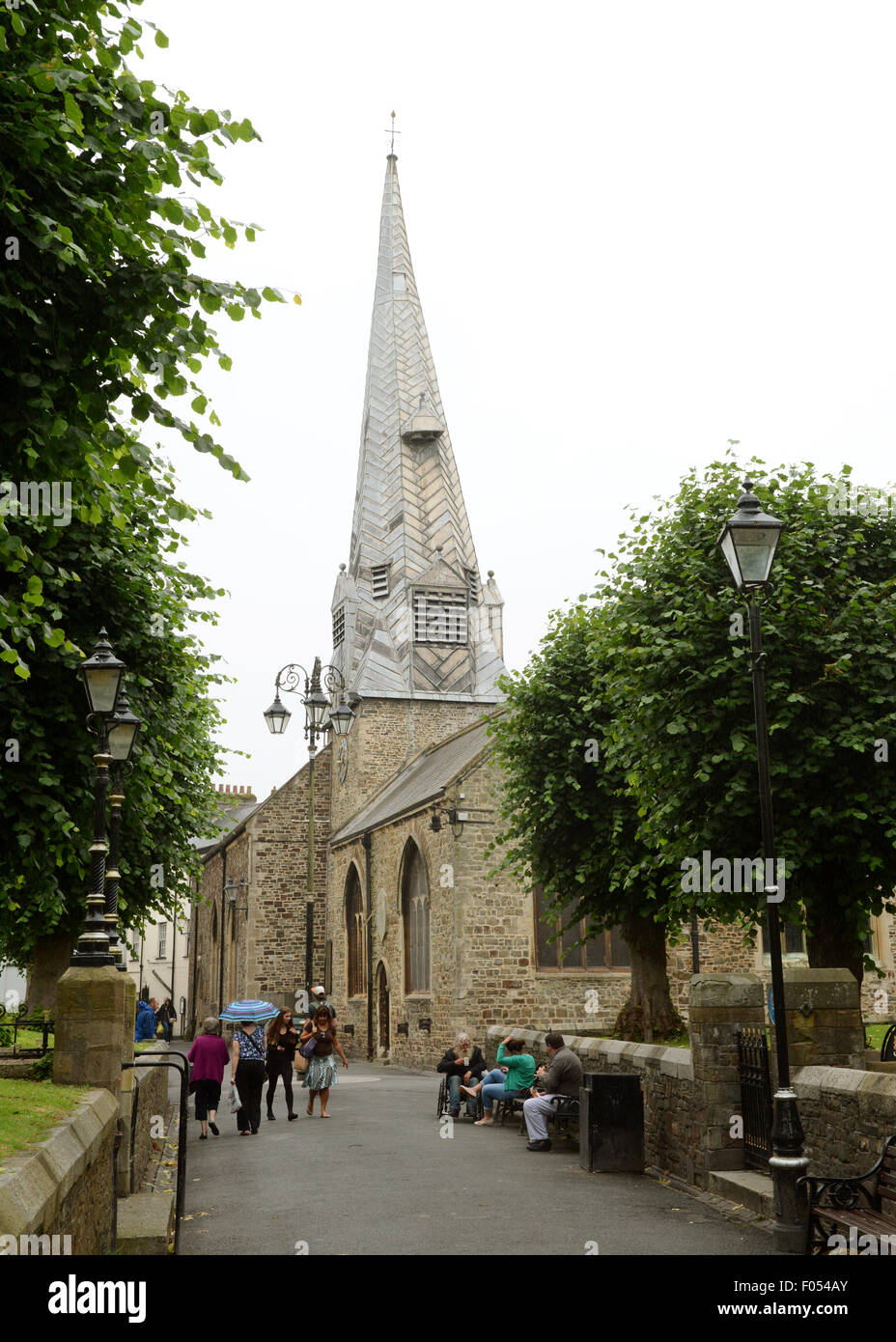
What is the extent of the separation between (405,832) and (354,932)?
8.49 meters

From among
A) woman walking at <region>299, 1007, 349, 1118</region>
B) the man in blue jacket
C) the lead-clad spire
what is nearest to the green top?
woman walking at <region>299, 1007, 349, 1118</region>

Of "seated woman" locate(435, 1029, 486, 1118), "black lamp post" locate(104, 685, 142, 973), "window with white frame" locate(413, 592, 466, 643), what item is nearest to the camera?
"black lamp post" locate(104, 685, 142, 973)

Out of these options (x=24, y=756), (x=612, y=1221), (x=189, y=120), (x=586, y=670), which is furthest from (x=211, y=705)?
(x=189, y=120)

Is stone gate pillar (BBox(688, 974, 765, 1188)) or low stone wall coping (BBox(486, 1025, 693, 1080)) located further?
low stone wall coping (BBox(486, 1025, 693, 1080))

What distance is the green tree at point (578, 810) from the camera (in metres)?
20.1

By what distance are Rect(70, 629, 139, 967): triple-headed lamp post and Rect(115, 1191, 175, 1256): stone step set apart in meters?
1.82

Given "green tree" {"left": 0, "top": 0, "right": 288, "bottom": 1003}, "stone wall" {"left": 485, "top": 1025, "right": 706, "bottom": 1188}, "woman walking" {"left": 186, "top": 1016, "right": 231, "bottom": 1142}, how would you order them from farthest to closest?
1. "woman walking" {"left": 186, "top": 1016, "right": 231, "bottom": 1142}
2. "stone wall" {"left": 485, "top": 1025, "right": 706, "bottom": 1188}
3. "green tree" {"left": 0, "top": 0, "right": 288, "bottom": 1003}

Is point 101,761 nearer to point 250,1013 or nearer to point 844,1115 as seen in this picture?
point 844,1115

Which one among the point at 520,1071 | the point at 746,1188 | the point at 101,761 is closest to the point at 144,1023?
the point at 520,1071

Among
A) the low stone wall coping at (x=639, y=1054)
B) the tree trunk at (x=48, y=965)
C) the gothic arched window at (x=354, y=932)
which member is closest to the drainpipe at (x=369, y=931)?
the gothic arched window at (x=354, y=932)

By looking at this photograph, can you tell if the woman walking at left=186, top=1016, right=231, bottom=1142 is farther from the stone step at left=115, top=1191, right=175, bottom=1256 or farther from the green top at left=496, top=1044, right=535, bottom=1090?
the stone step at left=115, top=1191, right=175, bottom=1256

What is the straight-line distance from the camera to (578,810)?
20469mm

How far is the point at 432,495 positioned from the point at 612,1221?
41.9m

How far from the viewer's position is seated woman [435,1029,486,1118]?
723 inches
